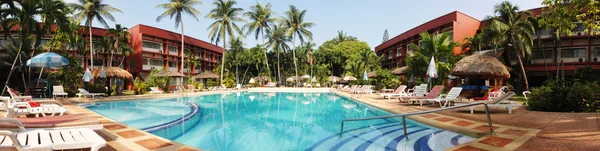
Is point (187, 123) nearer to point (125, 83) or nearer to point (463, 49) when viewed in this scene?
point (463, 49)

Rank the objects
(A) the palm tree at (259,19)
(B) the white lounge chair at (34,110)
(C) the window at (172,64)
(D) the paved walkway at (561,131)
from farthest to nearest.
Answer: (A) the palm tree at (259,19) → (C) the window at (172,64) → (B) the white lounge chair at (34,110) → (D) the paved walkway at (561,131)

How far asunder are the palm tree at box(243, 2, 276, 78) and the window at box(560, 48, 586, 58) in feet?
89.4

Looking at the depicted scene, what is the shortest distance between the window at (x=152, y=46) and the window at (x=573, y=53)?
36.9m

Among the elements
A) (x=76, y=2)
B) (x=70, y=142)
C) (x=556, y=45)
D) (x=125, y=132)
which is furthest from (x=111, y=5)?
(x=556, y=45)

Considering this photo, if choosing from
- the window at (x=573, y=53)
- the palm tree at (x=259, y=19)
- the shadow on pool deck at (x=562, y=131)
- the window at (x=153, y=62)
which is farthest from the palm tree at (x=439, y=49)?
the window at (x=153, y=62)

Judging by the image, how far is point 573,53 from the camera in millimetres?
23281

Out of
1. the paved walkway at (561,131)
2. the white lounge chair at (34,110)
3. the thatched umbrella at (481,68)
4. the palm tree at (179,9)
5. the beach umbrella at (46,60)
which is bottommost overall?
the paved walkway at (561,131)

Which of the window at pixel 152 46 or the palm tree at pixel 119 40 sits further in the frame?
the window at pixel 152 46

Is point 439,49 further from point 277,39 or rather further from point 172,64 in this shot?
point 172,64

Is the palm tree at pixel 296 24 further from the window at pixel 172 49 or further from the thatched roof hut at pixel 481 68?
the thatched roof hut at pixel 481 68

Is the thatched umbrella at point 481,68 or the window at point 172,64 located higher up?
the window at point 172,64

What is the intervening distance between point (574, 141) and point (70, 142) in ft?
20.6

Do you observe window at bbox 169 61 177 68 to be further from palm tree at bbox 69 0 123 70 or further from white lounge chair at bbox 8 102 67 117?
white lounge chair at bbox 8 102 67 117

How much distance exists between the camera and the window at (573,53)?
75.3 ft
